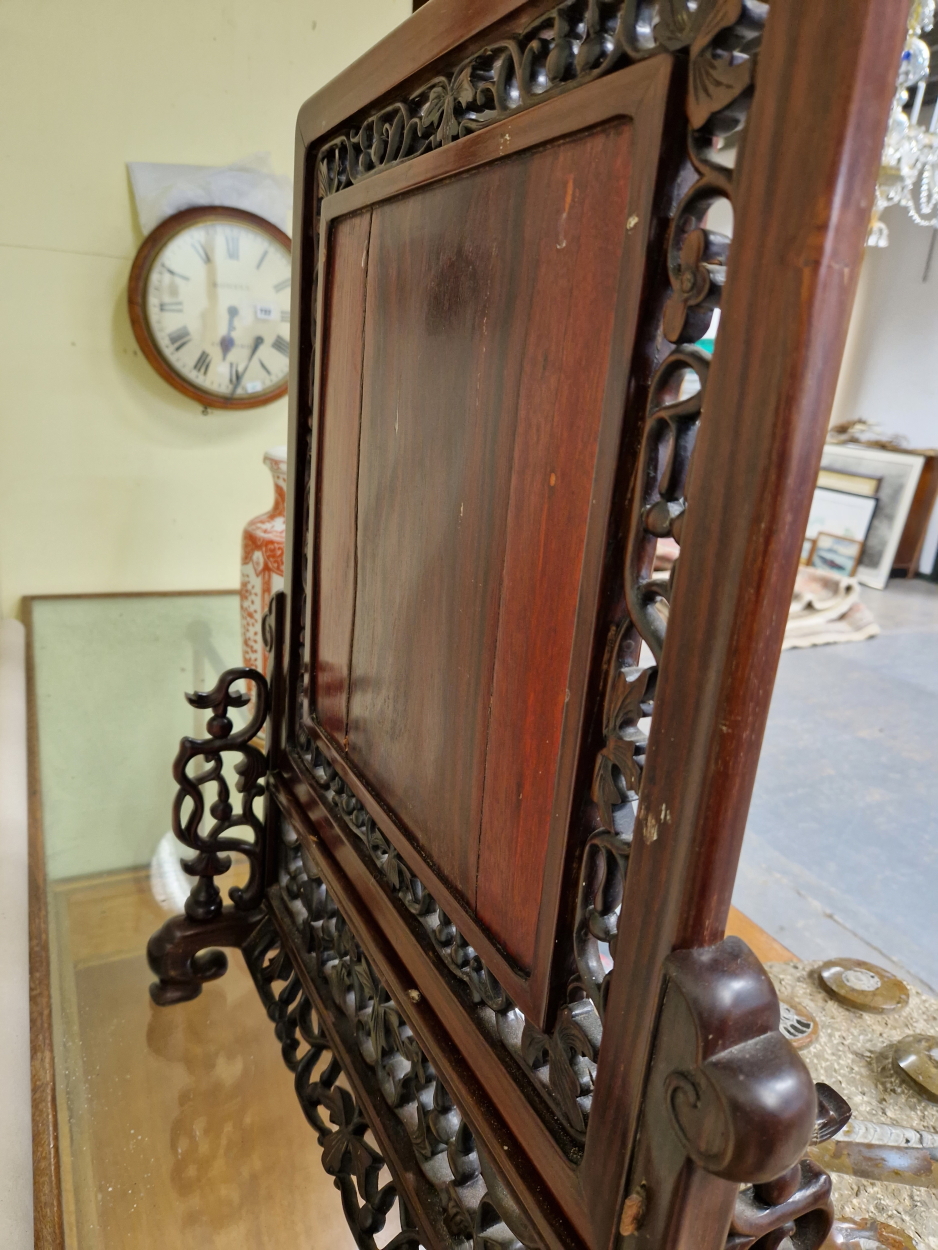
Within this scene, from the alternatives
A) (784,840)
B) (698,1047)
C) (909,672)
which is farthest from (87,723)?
(909,672)

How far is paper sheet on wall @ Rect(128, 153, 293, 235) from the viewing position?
1576 mm

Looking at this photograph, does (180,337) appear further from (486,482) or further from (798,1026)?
(798,1026)

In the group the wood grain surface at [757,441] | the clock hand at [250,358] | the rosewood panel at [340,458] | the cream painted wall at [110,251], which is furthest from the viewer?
the clock hand at [250,358]

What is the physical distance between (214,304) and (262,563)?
0.65 metres

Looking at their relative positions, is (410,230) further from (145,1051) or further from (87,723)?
(87,723)

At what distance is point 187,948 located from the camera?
88cm

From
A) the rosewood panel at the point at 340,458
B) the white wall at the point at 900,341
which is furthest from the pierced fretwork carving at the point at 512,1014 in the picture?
the white wall at the point at 900,341

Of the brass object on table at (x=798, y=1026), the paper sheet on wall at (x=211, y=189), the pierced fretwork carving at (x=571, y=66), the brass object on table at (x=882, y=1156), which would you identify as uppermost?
the paper sheet on wall at (x=211, y=189)

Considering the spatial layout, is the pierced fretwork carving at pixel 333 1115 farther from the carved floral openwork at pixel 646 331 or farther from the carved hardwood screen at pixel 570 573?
the carved floral openwork at pixel 646 331

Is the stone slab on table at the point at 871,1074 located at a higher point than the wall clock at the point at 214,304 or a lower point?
lower

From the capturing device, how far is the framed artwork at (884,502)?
4.58 metres

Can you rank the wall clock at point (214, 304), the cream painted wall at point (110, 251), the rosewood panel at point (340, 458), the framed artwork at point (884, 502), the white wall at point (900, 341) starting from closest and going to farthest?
the rosewood panel at point (340, 458) → the cream painted wall at point (110, 251) → the wall clock at point (214, 304) → the framed artwork at point (884, 502) → the white wall at point (900, 341)

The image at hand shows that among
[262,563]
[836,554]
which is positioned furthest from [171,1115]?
[836,554]

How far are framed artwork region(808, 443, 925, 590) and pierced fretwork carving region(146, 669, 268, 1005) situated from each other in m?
4.44
